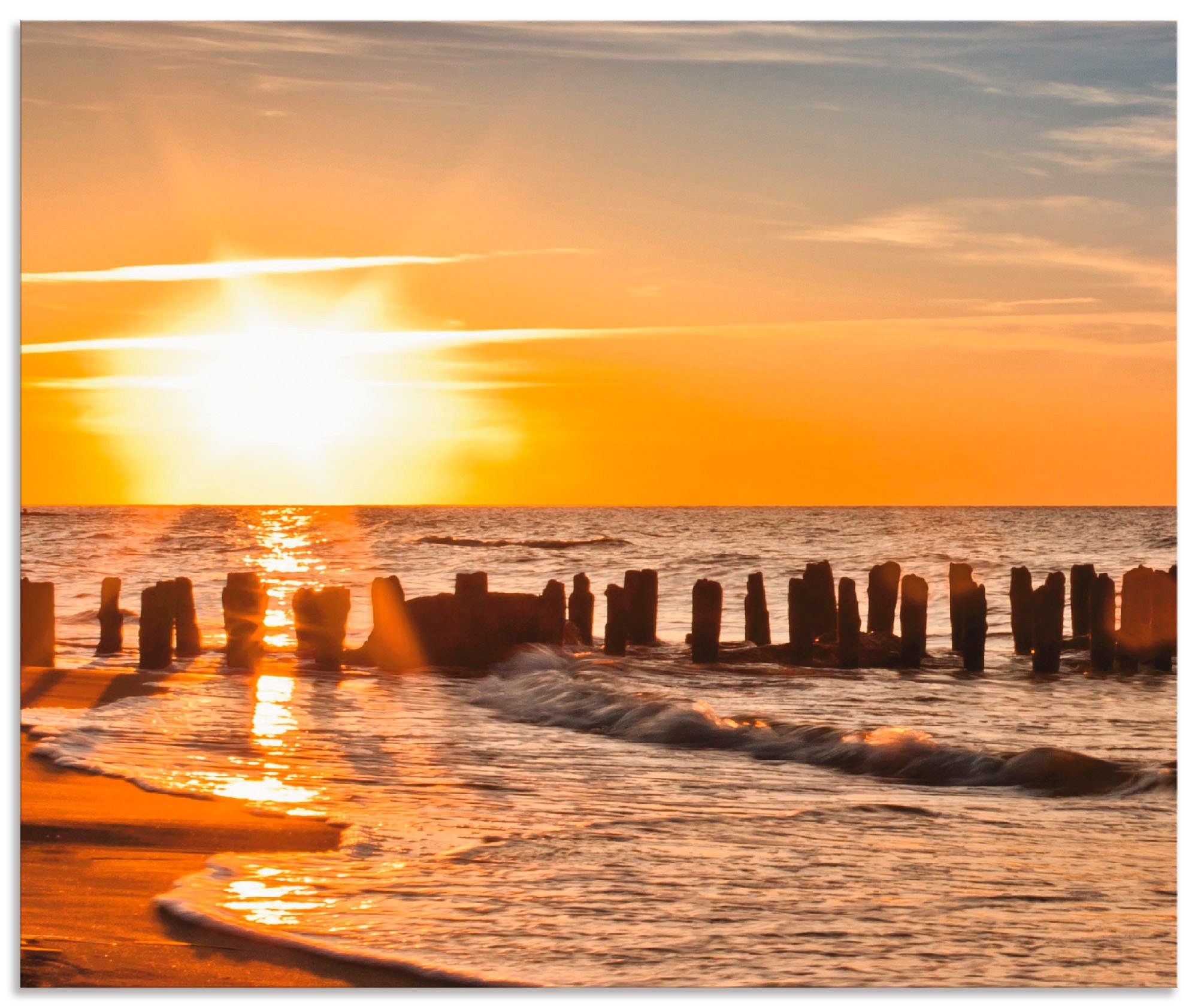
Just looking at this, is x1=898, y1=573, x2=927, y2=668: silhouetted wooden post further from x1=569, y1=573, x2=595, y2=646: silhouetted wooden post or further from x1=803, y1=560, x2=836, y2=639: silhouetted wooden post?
x1=569, y1=573, x2=595, y2=646: silhouetted wooden post

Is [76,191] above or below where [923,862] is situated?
above

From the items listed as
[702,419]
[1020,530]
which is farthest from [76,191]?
[1020,530]

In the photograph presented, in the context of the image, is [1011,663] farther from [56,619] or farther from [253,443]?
[56,619]

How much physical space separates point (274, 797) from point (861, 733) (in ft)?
15.4

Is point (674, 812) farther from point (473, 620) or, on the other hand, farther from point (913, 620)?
point (913, 620)

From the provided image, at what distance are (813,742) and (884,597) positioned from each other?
7.99 metres

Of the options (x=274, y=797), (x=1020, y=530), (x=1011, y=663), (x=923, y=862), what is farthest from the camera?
(x=1020, y=530)

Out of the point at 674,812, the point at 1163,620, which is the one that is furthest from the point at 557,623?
the point at 674,812

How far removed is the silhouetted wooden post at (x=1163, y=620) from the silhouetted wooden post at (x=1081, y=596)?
1730mm

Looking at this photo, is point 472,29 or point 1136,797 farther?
point 1136,797

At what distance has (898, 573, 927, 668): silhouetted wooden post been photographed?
16.0 m

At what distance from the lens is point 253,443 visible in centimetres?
877

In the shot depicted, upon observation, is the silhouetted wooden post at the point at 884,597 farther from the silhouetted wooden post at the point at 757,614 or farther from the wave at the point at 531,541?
the wave at the point at 531,541
